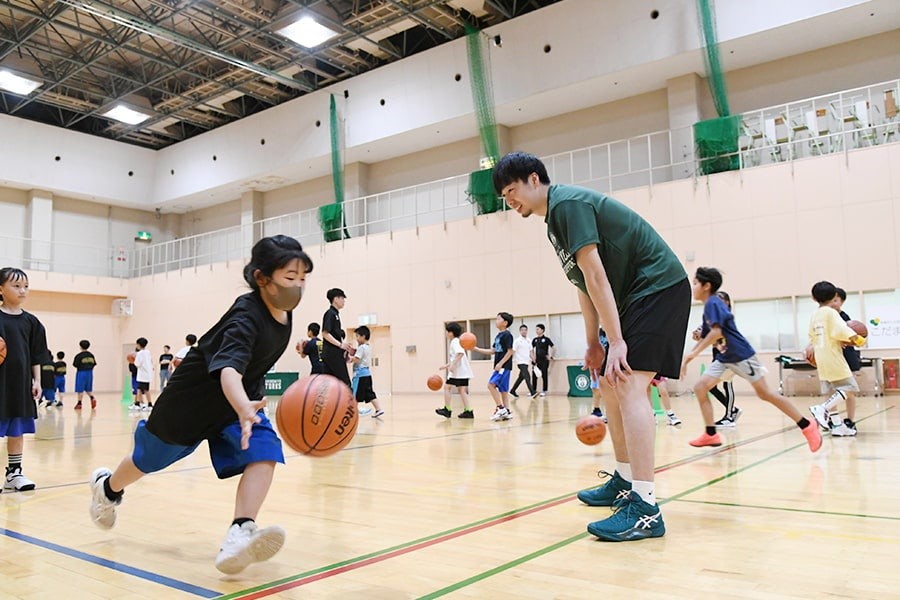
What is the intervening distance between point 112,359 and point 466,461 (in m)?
26.7

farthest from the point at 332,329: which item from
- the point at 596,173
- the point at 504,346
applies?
the point at 596,173

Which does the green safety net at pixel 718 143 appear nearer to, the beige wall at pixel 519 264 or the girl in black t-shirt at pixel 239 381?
the beige wall at pixel 519 264

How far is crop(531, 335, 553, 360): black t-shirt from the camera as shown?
54.7 ft

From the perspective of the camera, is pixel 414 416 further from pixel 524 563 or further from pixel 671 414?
pixel 524 563

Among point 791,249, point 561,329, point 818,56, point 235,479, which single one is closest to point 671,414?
point 235,479

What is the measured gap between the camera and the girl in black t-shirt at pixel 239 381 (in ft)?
8.35

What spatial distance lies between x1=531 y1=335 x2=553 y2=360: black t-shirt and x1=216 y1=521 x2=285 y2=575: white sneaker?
47.6 feet

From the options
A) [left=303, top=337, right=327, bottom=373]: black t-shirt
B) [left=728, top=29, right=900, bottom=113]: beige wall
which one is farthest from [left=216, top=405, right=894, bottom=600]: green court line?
[left=728, top=29, right=900, bottom=113]: beige wall

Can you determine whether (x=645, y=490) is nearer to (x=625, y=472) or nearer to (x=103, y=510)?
(x=625, y=472)

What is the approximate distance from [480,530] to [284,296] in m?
1.39

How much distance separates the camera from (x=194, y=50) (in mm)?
20594

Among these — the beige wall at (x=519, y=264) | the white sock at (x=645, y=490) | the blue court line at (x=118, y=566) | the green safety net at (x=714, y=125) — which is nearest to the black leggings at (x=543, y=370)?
the beige wall at (x=519, y=264)

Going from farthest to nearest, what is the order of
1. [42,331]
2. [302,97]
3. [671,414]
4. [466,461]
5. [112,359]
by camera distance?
[112,359], [302,97], [671,414], [466,461], [42,331]

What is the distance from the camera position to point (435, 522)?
3295mm
